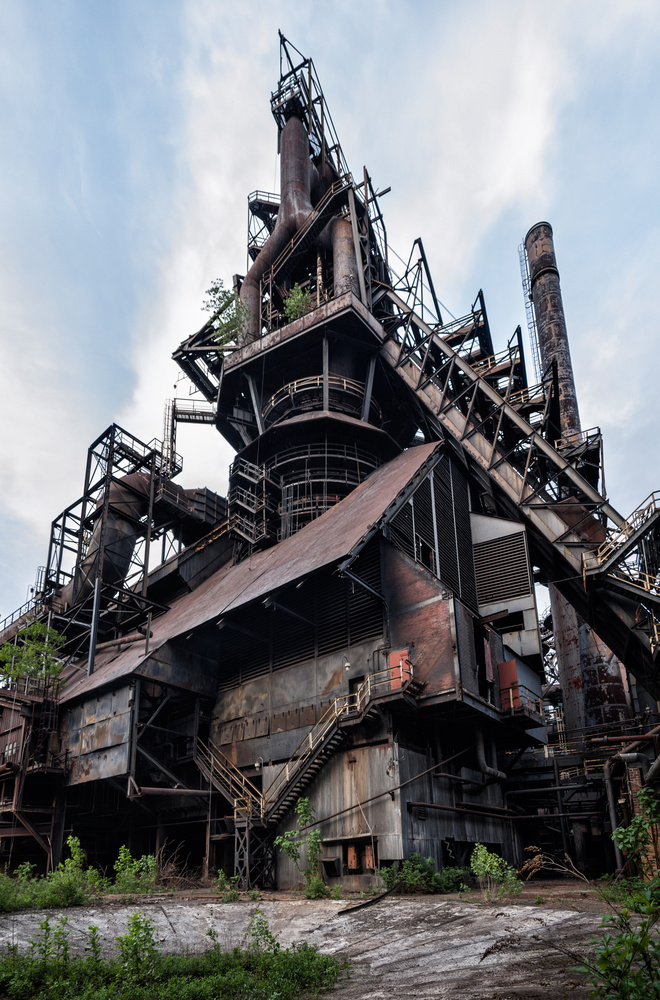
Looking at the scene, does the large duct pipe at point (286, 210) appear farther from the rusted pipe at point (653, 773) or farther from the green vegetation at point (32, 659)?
the rusted pipe at point (653, 773)

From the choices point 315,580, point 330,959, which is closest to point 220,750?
point 315,580

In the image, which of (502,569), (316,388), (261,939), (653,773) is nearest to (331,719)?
(261,939)

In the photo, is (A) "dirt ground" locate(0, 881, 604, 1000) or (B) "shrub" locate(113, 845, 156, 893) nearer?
(A) "dirt ground" locate(0, 881, 604, 1000)

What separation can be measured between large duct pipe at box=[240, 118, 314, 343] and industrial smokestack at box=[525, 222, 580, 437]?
16869mm

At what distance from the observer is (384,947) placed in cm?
1039

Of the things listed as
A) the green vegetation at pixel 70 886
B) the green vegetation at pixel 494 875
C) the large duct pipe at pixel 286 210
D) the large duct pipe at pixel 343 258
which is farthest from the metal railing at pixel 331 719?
the large duct pipe at pixel 286 210

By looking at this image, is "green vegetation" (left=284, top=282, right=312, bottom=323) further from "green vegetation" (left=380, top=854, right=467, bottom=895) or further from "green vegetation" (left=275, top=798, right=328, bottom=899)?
"green vegetation" (left=380, top=854, right=467, bottom=895)

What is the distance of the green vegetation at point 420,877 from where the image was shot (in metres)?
16.0

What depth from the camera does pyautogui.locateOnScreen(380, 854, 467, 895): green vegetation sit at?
16.0 meters

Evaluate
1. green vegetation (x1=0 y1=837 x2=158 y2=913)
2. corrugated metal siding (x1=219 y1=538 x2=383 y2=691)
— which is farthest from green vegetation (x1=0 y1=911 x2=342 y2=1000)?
corrugated metal siding (x1=219 y1=538 x2=383 y2=691)

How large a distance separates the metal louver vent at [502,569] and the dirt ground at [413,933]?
33.6ft

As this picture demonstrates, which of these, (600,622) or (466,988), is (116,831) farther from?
(466,988)

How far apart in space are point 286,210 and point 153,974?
35.5 meters

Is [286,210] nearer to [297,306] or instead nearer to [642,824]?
[297,306]
